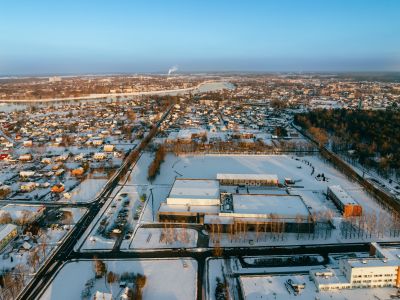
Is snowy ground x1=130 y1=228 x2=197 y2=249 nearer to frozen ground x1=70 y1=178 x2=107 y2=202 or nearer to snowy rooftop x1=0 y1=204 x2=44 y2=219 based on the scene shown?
frozen ground x1=70 y1=178 x2=107 y2=202

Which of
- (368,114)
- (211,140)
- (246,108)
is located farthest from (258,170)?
(246,108)

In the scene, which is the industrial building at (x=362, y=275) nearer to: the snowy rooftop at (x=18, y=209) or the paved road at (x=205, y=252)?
the paved road at (x=205, y=252)

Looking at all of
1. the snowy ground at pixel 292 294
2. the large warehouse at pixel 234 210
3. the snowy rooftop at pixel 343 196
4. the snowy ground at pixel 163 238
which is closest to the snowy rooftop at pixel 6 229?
the snowy ground at pixel 163 238

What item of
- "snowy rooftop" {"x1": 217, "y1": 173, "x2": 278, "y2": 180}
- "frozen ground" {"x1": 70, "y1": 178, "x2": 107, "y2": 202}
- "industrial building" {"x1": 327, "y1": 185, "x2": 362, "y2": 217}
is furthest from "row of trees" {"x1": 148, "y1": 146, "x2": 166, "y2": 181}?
"industrial building" {"x1": 327, "y1": 185, "x2": 362, "y2": 217}

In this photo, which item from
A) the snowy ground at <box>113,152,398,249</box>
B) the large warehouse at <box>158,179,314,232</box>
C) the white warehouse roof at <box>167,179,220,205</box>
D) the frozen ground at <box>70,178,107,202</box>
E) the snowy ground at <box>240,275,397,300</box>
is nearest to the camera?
the snowy ground at <box>240,275,397,300</box>

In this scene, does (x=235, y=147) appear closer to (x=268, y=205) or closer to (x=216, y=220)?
(x=268, y=205)
